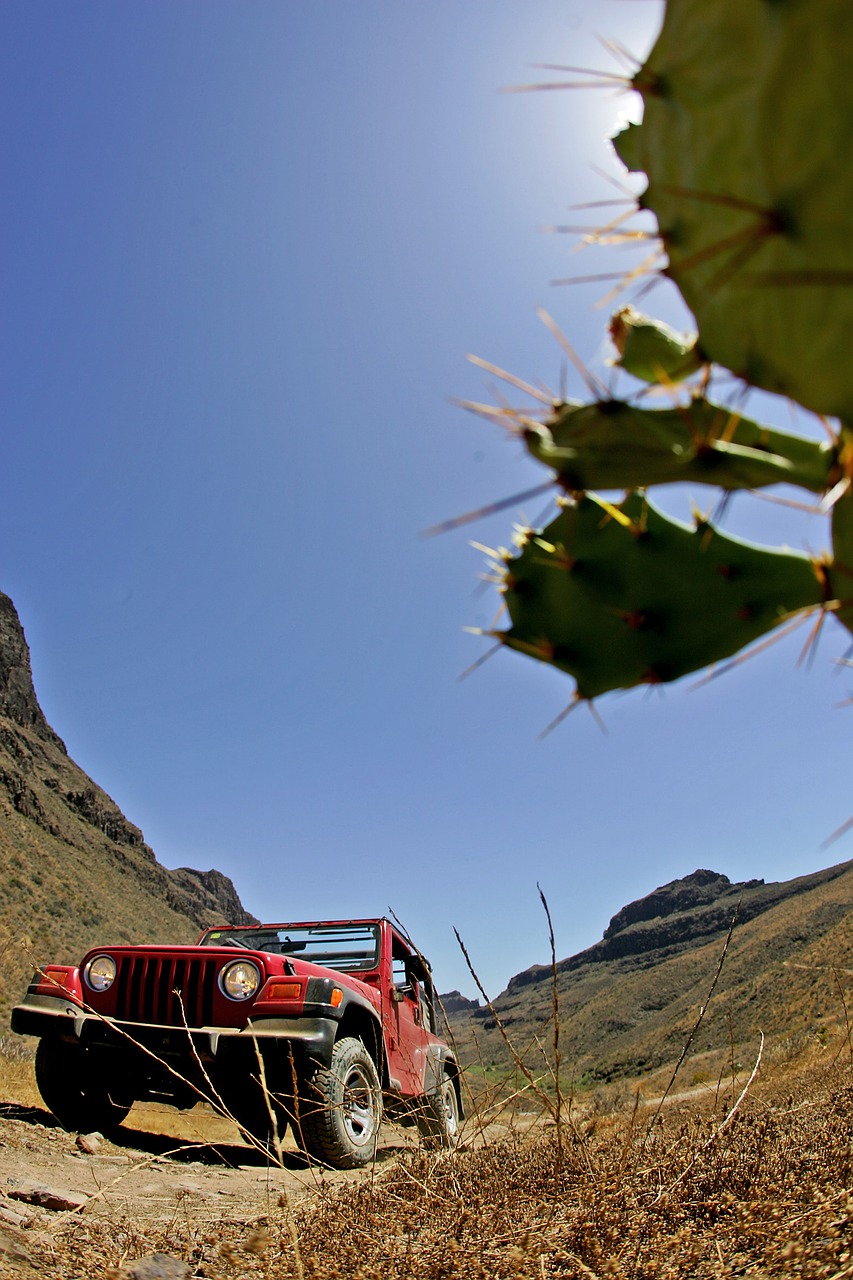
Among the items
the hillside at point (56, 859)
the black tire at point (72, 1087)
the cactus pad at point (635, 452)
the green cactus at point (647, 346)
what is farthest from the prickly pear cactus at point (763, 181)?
the hillside at point (56, 859)

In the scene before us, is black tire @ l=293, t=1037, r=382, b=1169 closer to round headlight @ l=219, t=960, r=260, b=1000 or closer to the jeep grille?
round headlight @ l=219, t=960, r=260, b=1000

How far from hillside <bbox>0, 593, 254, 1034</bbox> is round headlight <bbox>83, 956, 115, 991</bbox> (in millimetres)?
16845

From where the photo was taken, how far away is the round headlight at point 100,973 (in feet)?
19.8

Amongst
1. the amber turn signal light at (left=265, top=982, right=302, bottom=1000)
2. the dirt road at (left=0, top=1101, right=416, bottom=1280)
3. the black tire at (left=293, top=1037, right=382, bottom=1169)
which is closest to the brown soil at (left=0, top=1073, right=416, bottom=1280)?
the dirt road at (left=0, top=1101, right=416, bottom=1280)

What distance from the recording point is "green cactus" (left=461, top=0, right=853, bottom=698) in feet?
4.03

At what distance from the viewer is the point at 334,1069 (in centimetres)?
521

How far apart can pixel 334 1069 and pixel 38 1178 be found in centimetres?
183

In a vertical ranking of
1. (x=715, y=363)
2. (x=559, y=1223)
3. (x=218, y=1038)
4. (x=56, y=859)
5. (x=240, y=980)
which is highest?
(x=56, y=859)

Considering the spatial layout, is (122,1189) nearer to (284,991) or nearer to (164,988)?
(284,991)

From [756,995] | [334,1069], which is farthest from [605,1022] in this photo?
[334,1069]

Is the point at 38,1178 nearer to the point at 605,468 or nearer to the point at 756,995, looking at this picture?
the point at 605,468

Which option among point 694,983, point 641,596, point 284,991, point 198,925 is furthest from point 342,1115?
point 198,925

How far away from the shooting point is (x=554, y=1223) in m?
2.68

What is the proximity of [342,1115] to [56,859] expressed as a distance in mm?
35431
